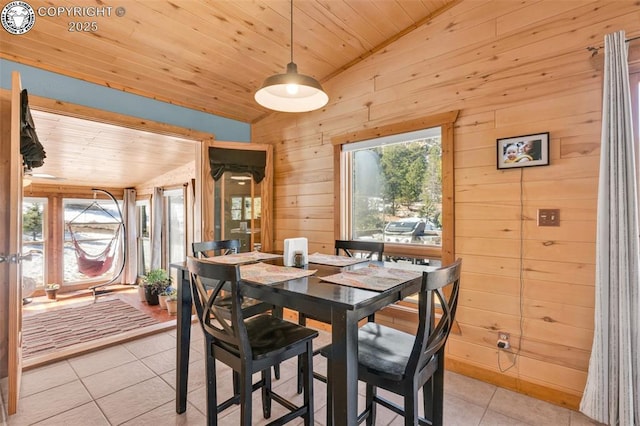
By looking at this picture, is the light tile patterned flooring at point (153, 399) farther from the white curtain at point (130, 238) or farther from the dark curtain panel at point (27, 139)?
the white curtain at point (130, 238)

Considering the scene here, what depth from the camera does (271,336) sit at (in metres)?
1.55

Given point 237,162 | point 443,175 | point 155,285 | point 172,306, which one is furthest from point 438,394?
point 155,285

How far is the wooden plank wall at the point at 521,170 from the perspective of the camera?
74.9 inches

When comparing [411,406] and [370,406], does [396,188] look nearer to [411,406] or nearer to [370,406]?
[370,406]

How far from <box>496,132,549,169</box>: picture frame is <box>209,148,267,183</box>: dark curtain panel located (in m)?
2.51

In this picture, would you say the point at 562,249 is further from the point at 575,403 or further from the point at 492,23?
the point at 492,23

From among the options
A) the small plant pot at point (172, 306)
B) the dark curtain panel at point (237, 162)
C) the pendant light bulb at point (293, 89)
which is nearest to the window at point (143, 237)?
the small plant pot at point (172, 306)

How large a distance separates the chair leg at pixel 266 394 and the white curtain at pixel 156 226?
523 centimetres

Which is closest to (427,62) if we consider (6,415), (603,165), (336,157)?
(336,157)

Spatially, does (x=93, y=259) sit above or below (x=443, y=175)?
below

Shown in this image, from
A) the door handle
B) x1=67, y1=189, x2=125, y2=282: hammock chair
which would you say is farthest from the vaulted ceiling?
x1=67, y1=189, x2=125, y2=282: hammock chair

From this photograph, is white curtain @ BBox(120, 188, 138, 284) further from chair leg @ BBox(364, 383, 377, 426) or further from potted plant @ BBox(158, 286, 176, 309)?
chair leg @ BBox(364, 383, 377, 426)

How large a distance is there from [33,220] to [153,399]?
5.99m

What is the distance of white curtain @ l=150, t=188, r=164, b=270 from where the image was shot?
20.0 ft
